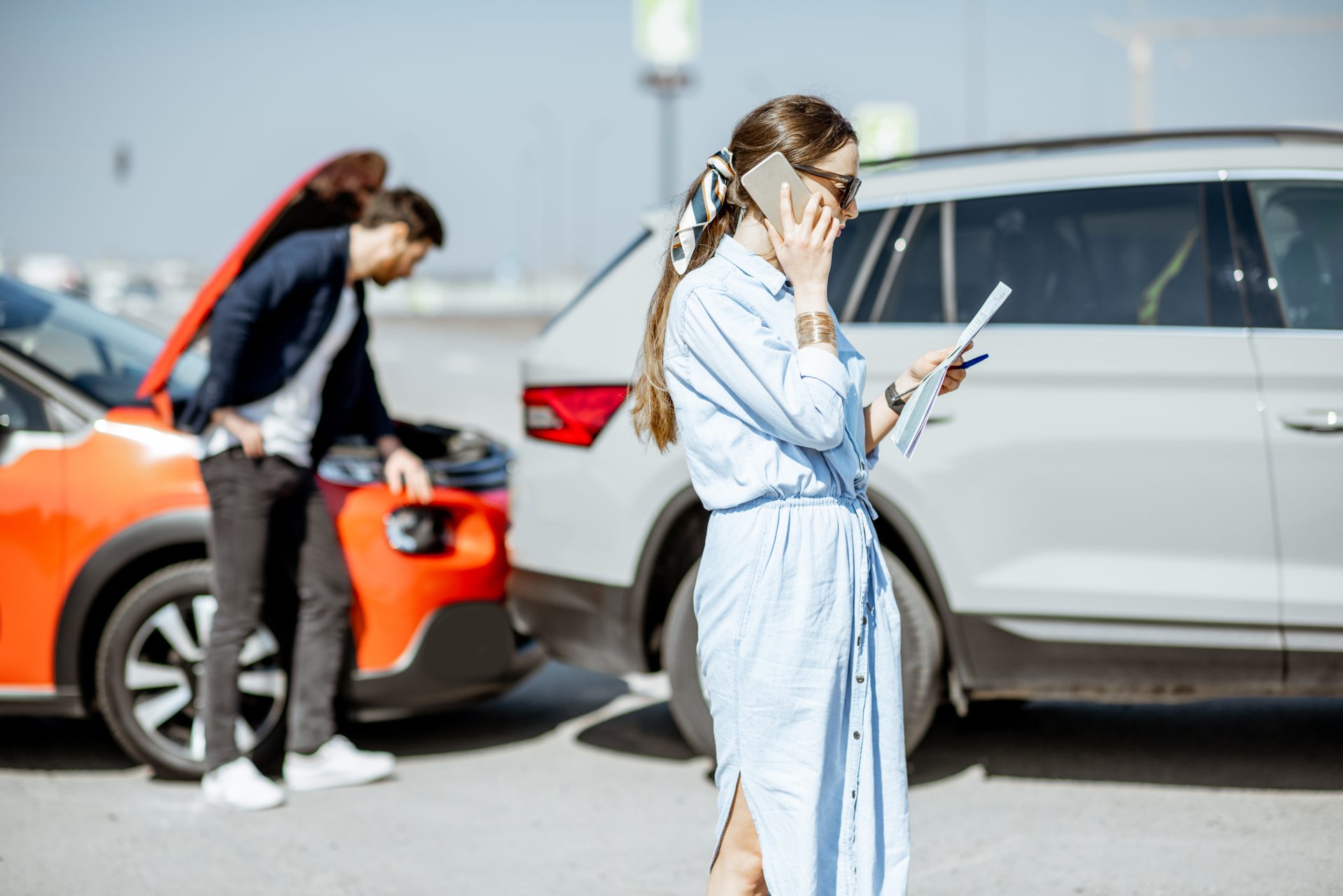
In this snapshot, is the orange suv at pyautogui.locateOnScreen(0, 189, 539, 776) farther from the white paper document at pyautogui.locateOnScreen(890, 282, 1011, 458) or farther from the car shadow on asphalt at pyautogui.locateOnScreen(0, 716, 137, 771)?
the white paper document at pyautogui.locateOnScreen(890, 282, 1011, 458)

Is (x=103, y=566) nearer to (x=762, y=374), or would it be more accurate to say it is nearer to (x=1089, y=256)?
(x=762, y=374)

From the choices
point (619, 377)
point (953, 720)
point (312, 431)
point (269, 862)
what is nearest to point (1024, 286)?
point (619, 377)

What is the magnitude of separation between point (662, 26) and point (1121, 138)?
1843cm

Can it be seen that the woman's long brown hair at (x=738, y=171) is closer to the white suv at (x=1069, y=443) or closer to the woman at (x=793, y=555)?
the woman at (x=793, y=555)

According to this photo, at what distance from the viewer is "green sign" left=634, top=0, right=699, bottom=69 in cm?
2195

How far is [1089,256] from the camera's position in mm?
4258

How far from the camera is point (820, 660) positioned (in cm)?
242

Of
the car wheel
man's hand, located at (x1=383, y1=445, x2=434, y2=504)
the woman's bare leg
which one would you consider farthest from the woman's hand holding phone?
the car wheel

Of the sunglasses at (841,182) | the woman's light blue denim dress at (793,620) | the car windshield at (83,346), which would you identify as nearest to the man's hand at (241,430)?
the car windshield at (83,346)

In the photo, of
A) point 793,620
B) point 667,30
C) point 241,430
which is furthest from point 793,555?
point 667,30

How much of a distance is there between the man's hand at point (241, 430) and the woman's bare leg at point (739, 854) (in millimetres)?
2243

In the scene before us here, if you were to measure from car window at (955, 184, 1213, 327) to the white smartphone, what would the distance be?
6.43 ft

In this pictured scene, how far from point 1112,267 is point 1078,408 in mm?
476

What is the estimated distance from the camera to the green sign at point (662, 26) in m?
22.0
